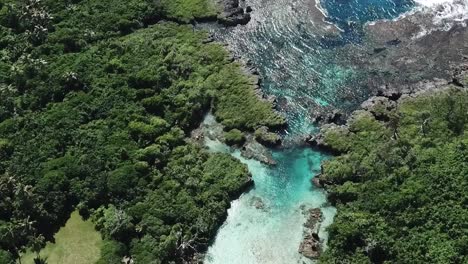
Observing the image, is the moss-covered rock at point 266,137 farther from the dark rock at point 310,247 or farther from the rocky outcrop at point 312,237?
the dark rock at point 310,247

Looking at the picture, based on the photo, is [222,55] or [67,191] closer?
[67,191]

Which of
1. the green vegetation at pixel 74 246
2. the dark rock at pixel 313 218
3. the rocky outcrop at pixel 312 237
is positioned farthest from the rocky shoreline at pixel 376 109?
the green vegetation at pixel 74 246

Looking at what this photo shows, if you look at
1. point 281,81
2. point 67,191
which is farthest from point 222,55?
point 67,191

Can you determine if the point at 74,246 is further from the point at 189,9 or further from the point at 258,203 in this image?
the point at 189,9

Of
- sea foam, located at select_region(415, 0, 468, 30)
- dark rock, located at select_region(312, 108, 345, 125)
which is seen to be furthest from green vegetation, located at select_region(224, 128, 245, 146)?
sea foam, located at select_region(415, 0, 468, 30)

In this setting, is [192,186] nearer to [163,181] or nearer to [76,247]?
[163,181]

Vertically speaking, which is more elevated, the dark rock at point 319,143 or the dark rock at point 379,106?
the dark rock at point 379,106

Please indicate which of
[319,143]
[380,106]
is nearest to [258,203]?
[319,143]
